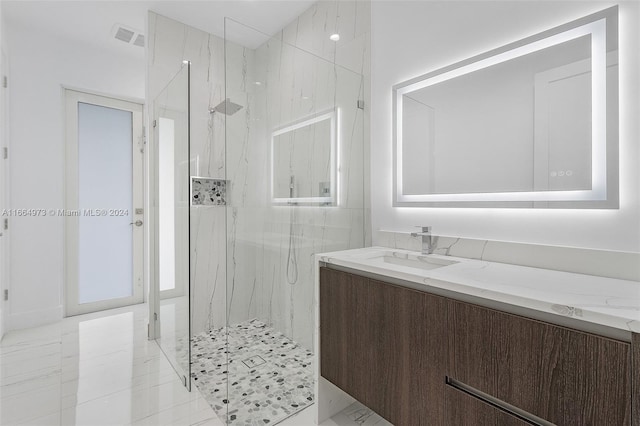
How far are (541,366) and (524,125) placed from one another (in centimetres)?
100

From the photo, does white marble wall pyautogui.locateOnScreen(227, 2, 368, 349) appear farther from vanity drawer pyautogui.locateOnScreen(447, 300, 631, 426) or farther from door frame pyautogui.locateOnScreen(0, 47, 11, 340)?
door frame pyautogui.locateOnScreen(0, 47, 11, 340)

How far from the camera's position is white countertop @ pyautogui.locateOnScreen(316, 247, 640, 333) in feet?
2.61

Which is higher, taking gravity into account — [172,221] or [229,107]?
[229,107]

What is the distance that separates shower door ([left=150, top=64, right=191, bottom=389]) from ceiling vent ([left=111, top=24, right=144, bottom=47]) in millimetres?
998

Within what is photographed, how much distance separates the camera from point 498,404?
3.24 ft

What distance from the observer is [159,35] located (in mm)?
2637

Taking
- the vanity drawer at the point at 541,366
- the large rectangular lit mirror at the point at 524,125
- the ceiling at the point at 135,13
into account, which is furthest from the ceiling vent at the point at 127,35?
the vanity drawer at the point at 541,366

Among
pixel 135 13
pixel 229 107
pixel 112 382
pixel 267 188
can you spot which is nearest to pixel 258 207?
pixel 267 188

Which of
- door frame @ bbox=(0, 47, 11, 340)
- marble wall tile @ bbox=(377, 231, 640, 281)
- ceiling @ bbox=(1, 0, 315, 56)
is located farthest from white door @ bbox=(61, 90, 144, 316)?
marble wall tile @ bbox=(377, 231, 640, 281)

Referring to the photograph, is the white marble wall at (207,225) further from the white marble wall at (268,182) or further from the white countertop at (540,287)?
the white countertop at (540,287)

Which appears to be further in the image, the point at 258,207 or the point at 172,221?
the point at 172,221

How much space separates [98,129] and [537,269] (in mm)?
4138

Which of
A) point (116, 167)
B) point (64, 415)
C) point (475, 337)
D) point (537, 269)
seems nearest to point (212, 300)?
point (64, 415)

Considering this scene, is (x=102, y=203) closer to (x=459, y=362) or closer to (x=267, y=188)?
(x=267, y=188)
